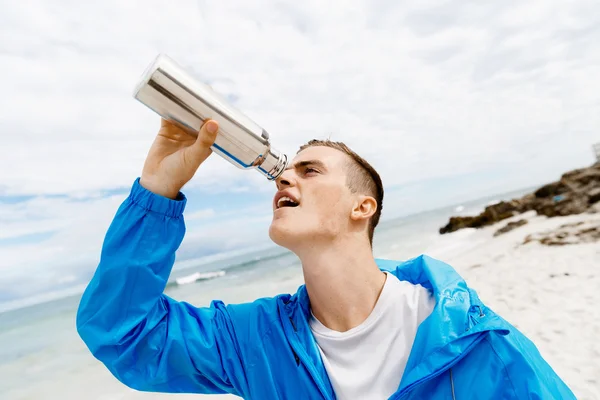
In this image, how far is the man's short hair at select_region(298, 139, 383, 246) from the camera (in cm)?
231

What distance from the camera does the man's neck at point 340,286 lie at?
1.93m

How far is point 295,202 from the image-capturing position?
2.08 m

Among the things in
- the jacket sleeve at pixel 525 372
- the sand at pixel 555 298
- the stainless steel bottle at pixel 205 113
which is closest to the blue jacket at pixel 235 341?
the jacket sleeve at pixel 525 372

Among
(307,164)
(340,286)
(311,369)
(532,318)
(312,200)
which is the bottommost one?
(532,318)

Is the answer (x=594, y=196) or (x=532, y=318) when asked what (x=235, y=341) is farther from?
(x=594, y=196)

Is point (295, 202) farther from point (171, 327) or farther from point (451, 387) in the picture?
point (451, 387)

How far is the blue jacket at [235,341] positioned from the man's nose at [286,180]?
1.96ft

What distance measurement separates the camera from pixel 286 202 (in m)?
2.13

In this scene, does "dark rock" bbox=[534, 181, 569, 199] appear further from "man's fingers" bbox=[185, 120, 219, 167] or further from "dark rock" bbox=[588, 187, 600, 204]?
"man's fingers" bbox=[185, 120, 219, 167]

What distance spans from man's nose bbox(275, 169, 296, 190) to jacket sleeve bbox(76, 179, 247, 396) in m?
0.59

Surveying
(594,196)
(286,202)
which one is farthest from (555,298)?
(594,196)

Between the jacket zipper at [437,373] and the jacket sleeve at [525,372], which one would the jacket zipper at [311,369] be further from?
the jacket sleeve at [525,372]

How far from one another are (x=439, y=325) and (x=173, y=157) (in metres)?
1.39

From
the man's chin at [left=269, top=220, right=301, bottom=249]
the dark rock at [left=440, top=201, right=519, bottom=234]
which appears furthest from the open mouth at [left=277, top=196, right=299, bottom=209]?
the dark rock at [left=440, top=201, right=519, bottom=234]
